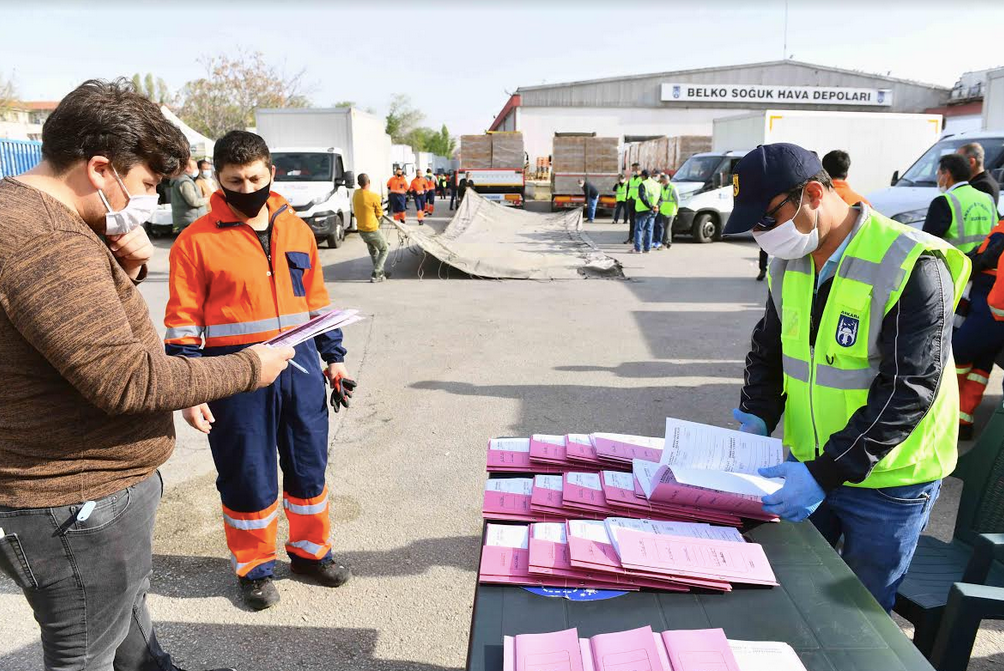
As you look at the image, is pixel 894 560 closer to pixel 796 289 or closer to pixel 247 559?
pixel 796 289

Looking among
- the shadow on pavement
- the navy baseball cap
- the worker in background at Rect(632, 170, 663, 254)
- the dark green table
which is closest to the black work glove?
the shadow on pavement

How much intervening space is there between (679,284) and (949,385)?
30.7 feet

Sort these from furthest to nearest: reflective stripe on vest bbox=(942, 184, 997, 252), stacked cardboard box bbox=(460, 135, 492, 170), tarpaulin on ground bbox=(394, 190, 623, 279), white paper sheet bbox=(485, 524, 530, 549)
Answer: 1. stacked cardboard box bbox=(460, 135, 492, 170)
2. tarpaulin on ground bbox=(394, 190, 623, 279)
3. reflective stripe on vest bbox=(942, 184, 997, 252)
4. white paper sheet bbox=(485, 524, 530, 549)

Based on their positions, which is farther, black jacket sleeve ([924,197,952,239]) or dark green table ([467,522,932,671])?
black jacket sleeve ([924,197,952,239])

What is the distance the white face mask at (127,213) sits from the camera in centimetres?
167

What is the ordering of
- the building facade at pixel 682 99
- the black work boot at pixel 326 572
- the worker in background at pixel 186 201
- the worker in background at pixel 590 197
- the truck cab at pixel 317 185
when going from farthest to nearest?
the building facade at pixel 682 99 < the worker in background at pixel 590 197 < the truck cab at pixel 317 185 < the worker in background at pixel 186 201 < the black work boot at pixel 326 572

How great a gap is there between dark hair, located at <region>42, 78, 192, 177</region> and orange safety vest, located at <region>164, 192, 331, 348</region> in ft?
3.93

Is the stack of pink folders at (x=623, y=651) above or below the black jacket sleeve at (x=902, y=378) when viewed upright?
below

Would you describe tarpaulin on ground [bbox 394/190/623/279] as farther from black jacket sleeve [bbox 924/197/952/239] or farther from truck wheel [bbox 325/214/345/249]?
black jacket sleeve [bbox 924/197/952/239]

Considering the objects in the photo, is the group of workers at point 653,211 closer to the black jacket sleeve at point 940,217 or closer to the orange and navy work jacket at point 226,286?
the black jacket sleeve at point 940,217

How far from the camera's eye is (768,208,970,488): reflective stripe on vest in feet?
6.31

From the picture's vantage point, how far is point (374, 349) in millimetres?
7566

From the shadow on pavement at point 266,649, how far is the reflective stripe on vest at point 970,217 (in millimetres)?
5337

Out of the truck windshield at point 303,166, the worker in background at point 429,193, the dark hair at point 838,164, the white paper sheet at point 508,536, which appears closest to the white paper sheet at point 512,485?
the white paper sheet at point 508,536
